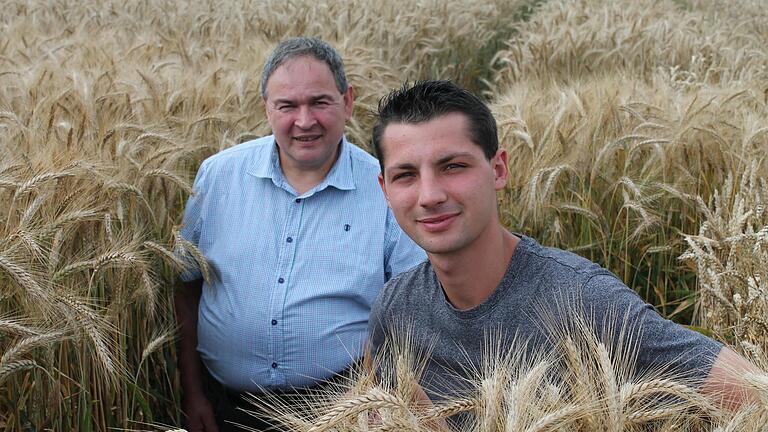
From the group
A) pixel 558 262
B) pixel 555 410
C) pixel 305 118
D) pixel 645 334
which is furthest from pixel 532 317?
pixel 305 118

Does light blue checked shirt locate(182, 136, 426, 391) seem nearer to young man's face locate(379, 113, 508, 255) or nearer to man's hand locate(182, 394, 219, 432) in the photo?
man's hand locate(182, 394, 219, 432)

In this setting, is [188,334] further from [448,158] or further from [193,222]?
[448,158]

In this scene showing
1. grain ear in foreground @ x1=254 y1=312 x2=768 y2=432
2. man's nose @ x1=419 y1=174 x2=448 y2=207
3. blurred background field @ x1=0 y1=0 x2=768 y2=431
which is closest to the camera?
grain ear in foreground @ x1=254 y1=312 x2=768 y2=432

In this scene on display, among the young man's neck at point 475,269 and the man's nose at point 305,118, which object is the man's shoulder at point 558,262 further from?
the man's nose at point 305,118

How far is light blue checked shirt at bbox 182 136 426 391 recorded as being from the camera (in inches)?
124

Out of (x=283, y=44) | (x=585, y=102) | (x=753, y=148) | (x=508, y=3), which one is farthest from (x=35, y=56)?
(x=508, y=3)

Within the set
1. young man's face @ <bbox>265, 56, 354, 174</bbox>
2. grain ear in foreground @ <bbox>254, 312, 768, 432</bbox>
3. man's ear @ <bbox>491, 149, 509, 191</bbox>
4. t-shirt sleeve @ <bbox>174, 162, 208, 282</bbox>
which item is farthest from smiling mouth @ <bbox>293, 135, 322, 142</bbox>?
grain ear in foreground @ <bbox>254, 312, 768, 432</bbox>

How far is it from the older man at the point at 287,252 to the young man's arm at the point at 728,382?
61.1 inches

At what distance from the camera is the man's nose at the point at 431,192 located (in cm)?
204

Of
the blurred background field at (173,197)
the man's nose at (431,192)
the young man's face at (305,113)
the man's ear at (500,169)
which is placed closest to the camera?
the man's nose at (431,192)

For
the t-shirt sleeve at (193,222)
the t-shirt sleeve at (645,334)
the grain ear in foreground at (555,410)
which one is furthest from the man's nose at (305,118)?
the grain ear in foreground at (555,410)

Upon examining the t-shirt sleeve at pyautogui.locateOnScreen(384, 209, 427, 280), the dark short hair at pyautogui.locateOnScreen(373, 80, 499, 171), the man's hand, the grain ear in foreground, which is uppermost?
the dark short hair at pyautogui.locateOnScreen(373, 80, 499, 171)

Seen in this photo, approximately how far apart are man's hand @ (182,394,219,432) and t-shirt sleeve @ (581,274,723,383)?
1.74m

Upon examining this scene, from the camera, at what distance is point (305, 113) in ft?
10.7
